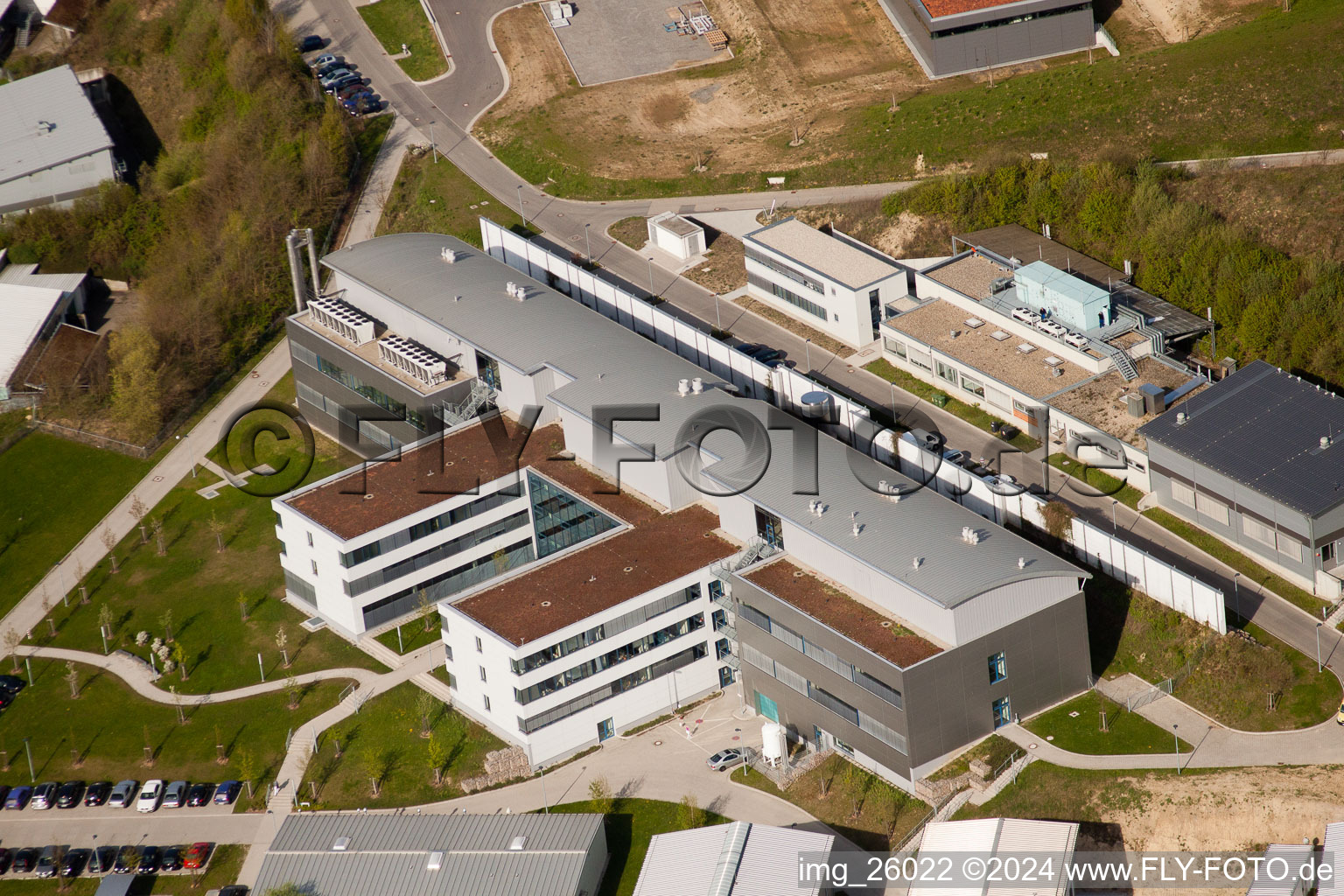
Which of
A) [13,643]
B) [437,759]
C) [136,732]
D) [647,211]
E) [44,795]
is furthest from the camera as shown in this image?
[647,211]

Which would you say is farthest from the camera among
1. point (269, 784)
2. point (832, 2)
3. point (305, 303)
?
point (832, 2)

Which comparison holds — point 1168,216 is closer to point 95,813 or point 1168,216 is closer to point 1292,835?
point 1292,835

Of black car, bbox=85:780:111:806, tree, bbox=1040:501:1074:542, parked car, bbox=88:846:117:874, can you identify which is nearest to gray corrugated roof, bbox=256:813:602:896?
parked car, bbox=88:846:117:874

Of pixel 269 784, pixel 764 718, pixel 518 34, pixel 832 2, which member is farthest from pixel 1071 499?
pixel 518 34

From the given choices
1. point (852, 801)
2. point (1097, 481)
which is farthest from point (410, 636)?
point (1097, 481)

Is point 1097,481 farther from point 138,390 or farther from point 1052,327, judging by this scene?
point 138,390

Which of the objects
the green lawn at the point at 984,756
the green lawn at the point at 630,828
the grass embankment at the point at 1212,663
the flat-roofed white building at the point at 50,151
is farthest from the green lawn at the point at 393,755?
the flat-roofed white building at the point at 50,151

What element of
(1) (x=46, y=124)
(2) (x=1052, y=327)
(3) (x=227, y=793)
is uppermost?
(1) (x=46, y=124)
